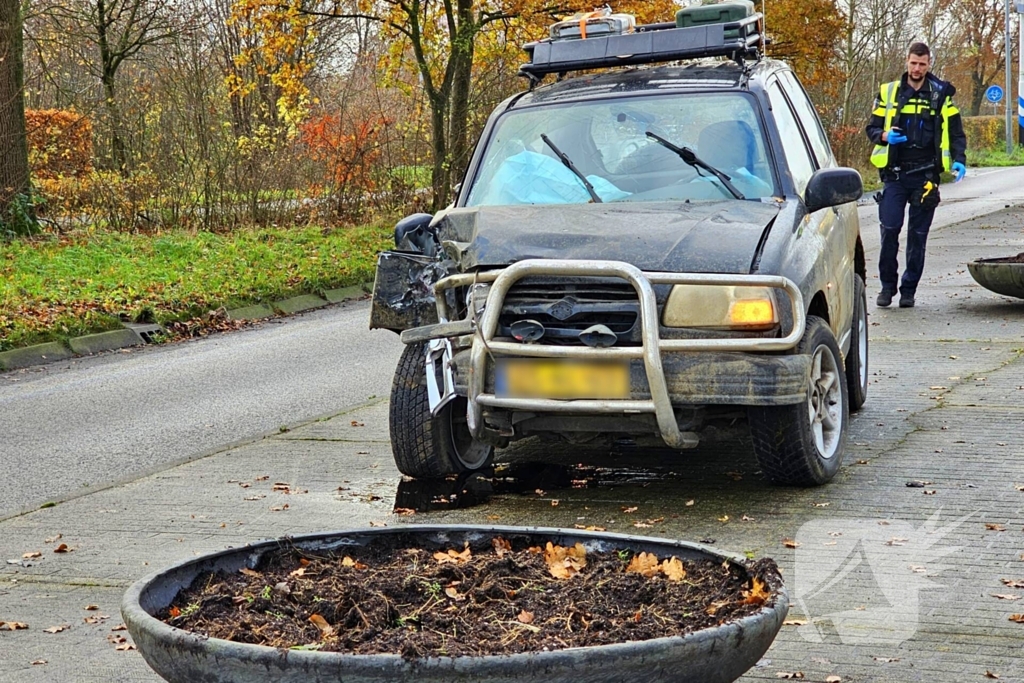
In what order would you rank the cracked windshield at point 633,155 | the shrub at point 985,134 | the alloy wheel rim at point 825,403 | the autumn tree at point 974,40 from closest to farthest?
1. the alloy wheel rim at point 825,403
2. the cracked windshield at point 633,155
3. the shrub at point 985,134
4. the autumn tree at point 974,40

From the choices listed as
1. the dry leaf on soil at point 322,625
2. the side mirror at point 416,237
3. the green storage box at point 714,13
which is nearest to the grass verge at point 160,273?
the side mirror at point 416,237

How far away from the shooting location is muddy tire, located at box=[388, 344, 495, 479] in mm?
6352

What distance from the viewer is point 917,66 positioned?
11789 mm

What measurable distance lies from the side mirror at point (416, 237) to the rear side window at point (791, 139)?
5.97 feet

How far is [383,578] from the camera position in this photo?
9.67 ft

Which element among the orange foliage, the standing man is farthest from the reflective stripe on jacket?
the orange foliage

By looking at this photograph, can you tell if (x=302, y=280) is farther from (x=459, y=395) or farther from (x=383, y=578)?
(x=383, y=578)

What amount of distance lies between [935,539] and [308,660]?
11.7 feet

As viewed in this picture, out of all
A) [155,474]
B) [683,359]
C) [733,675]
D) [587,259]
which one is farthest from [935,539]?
[155,474]

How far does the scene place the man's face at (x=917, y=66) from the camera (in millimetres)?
11750

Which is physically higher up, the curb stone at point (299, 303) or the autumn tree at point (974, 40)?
the autumn tree at point (974, 40)

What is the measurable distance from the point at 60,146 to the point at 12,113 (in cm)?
226

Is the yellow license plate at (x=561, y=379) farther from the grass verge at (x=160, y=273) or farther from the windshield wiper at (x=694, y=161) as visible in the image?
the grass verge at (x=160, y=273)

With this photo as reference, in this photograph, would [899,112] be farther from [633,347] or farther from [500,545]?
[500,545]
